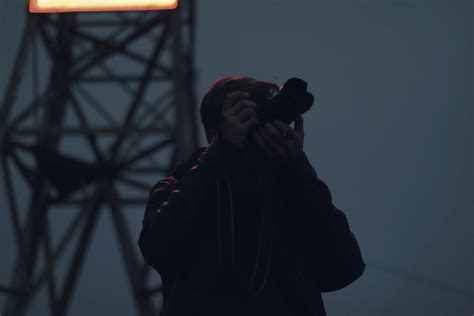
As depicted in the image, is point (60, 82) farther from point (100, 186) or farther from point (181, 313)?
point (181, 313)

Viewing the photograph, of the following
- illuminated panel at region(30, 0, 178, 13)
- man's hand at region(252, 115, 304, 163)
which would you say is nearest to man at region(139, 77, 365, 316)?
man's hand at region(252, 115, 304, 163)

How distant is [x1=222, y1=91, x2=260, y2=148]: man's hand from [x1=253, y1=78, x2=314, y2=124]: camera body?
Result: 27mm

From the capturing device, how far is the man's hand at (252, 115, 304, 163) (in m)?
1.50

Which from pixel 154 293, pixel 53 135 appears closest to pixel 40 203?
pixel 53 135

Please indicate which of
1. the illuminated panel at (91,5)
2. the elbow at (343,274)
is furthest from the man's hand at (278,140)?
the illuminated panel at (91,5)

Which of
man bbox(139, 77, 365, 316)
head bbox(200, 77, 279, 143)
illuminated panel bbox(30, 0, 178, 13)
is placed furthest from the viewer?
illuminated panel bbox(30, 0, 178, 13)

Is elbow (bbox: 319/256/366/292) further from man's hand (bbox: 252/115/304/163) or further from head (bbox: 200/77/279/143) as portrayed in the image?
head (bbox: 200/77/279/143)

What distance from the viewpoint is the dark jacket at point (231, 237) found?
1495mm

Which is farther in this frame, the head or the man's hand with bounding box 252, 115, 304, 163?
the head

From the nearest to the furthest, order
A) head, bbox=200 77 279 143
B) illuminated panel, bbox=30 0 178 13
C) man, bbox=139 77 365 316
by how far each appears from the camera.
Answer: man, bbox=139 77 365 316
head, bbox=200 77 279 143
illuminated panel, bbox=30 0 178 13

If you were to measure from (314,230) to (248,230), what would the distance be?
6.2 inches

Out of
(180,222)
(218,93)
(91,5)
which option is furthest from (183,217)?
(91,5)

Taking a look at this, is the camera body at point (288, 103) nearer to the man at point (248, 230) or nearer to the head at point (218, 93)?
the man at point (248, 230)

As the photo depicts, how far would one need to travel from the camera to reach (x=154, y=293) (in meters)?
5.91
